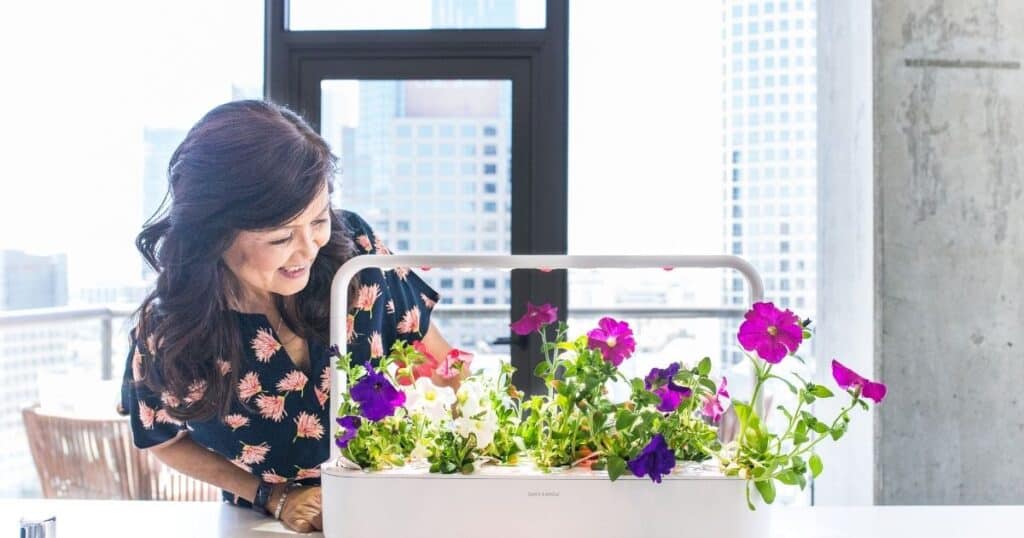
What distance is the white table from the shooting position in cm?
108

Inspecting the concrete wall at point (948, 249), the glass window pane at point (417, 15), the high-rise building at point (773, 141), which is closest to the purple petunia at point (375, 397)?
the concrete wall at point (948, 249)

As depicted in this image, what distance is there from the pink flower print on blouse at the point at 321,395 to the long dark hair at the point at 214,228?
0.08 metres

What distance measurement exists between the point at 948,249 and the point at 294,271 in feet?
5.36

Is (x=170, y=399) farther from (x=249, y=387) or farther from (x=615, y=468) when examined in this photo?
(x=615, y=468)

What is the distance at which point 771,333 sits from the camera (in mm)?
867

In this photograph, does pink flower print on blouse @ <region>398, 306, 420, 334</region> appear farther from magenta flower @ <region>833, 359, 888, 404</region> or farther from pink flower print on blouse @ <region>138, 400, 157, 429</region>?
magenta flower @ <region>833, 359, 888, 404</region>

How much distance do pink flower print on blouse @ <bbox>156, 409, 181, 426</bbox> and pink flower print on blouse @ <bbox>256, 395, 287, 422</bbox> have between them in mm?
115

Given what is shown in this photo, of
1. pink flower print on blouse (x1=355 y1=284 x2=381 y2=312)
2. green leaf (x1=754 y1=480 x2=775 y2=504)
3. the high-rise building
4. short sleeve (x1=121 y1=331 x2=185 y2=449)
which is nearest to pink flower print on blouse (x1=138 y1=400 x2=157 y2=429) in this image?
short sleeve (x1=121 y1=331 x2=185 y2=449)

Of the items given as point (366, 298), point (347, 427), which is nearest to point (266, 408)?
point (366, 298)

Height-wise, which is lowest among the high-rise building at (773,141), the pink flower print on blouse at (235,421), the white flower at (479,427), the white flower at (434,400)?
the pink flower print on blouse at (235,421)

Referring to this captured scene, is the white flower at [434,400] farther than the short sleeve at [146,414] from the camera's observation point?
No

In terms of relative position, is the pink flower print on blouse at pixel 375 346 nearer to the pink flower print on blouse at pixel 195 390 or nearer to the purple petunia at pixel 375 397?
the pink flower print on blouse at pixel 195 390

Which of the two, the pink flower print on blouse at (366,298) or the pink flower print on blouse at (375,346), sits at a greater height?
the pink flower print on blouse at (366,298)

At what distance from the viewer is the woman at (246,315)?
3.79 ft
